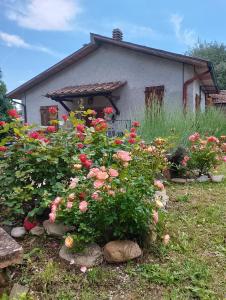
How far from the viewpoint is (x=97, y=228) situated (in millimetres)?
2207

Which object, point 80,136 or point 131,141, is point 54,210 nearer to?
point 80,136

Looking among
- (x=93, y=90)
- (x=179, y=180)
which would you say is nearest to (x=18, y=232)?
(x=179, y=180)

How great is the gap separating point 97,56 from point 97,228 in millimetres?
10716

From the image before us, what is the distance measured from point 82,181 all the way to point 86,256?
1.82 ft

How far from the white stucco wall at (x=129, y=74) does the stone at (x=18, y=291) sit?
775cm

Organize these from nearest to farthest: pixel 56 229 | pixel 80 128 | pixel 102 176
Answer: pixel 102 176 → pixel 56 229 → pixel 80 128

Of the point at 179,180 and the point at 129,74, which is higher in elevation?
the point at 129,74

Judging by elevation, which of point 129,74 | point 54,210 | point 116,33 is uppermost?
point 116,33

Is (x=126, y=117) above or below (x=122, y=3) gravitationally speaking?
below

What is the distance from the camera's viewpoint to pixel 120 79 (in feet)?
37.6

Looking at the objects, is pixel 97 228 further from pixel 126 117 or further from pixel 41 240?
pixel 126 117

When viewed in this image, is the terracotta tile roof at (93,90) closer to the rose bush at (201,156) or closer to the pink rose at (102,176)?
the rose bush at (201,156)

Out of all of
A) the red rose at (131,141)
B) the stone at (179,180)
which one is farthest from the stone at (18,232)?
the stone at (179,180)

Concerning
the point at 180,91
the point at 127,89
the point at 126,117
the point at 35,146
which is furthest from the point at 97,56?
the point at 35,146
